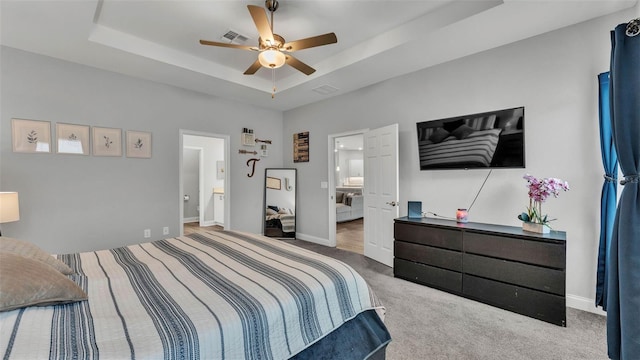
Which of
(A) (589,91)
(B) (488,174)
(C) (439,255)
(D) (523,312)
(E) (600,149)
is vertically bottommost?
(D) (523,312)

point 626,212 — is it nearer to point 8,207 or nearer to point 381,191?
point 381,191

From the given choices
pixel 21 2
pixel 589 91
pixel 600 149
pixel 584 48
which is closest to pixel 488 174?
pixel 600 149

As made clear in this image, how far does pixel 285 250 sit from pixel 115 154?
122 inches

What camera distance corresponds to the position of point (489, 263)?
2.57 m

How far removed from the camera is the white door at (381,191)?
3.59m

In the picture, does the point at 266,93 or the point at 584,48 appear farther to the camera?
the point at 266,93

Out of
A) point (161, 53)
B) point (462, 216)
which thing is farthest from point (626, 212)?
point (161, 53)

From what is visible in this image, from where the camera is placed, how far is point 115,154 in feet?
11.8

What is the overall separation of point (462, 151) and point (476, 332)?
1894 millimetres

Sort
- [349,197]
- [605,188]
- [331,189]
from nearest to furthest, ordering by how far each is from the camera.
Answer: [605,188] < [331,189] < [349,197]

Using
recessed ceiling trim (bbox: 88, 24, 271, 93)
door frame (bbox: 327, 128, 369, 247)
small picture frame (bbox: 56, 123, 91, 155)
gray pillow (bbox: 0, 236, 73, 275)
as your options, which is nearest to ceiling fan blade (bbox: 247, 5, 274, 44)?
recessed ceiling trim (bbox: 88, 24, 271, 93)

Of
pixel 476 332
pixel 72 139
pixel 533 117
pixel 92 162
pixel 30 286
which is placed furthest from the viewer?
pixel 92 162

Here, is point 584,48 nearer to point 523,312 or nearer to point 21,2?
point 523,312

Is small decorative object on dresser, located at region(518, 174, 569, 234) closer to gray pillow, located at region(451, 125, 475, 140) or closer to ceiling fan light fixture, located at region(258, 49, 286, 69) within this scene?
gray pillow, located at region(451, 125, 475, 140)
